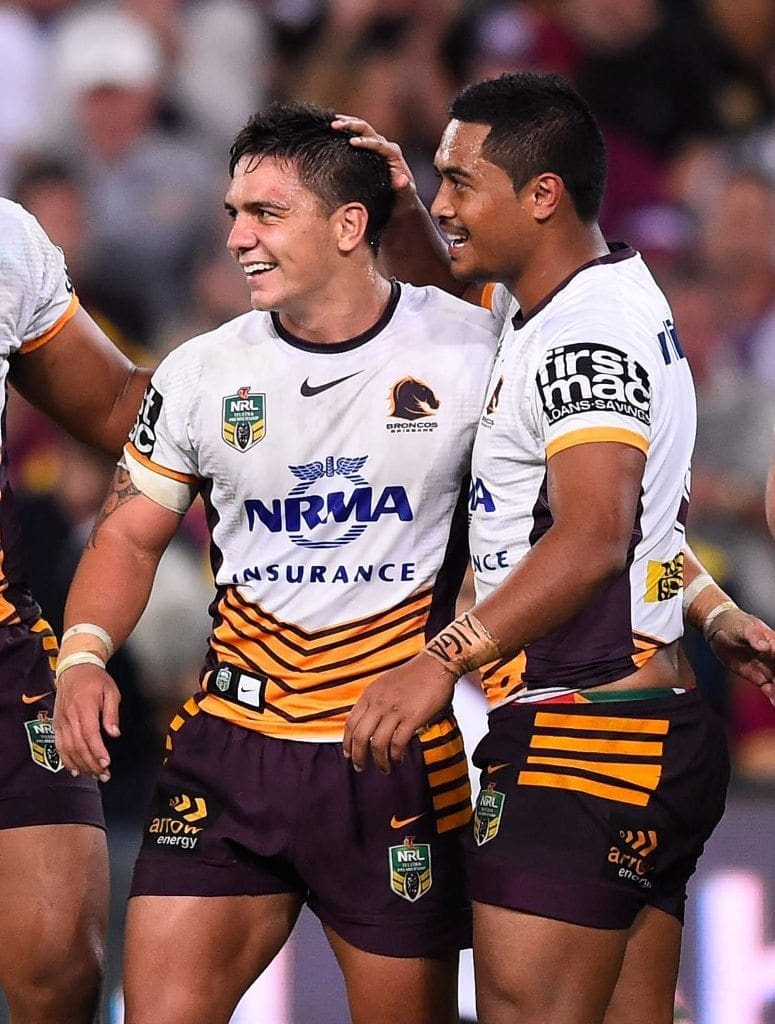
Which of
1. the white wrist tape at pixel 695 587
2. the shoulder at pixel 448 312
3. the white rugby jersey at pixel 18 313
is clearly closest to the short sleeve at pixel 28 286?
the white rugby jersey at pixel 18 313

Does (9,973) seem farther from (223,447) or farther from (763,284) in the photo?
(763,284)

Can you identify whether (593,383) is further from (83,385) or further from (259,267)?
(83,385)

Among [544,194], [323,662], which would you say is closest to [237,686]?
[323,662]

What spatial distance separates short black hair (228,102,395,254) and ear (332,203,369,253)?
14 millimetres

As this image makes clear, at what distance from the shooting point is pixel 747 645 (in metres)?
3.42

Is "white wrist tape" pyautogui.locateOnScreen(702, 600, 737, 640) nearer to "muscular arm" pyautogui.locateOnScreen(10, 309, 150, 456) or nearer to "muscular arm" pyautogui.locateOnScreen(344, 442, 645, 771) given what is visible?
"muscular arm" pyautogui.locateOnScreen(344, 442, 645, 771)

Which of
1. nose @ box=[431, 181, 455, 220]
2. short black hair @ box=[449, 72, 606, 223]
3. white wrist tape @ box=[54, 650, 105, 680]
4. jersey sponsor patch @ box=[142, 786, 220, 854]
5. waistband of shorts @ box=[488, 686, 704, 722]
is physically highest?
short black hair @ box=[449, 72, 606, 223]

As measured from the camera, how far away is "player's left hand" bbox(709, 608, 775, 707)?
3.41m

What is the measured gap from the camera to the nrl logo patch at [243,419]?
130 inches

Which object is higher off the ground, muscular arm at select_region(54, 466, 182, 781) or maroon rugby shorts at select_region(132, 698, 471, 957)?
muscular arm at select_region(54, 466, 182, 781)

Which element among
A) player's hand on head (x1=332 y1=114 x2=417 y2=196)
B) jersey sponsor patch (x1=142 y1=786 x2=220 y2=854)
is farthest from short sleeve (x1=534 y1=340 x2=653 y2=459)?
jersey sponsor patch (x1=142 y1=786 x2=220 y2=854)

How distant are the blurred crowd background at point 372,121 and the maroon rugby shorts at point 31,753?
10.5ft

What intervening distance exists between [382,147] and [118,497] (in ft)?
2.82

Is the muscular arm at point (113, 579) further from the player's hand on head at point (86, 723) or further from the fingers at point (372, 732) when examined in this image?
the fingers at point (372, 732)
